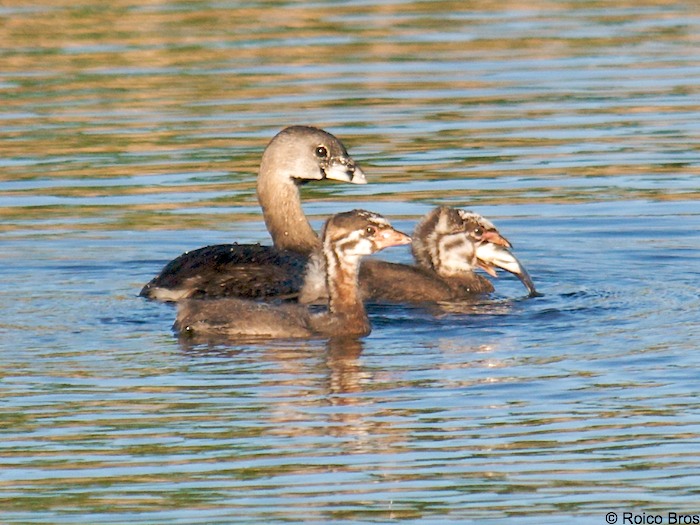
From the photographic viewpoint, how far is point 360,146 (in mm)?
16125

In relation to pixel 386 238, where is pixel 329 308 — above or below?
below

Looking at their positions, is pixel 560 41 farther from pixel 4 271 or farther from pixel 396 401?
pixel 396 401

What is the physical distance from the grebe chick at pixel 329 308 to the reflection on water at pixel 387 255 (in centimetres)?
18

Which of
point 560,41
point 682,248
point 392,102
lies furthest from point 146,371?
point 560,41

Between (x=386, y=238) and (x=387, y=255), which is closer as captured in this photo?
(x=386, y=238)

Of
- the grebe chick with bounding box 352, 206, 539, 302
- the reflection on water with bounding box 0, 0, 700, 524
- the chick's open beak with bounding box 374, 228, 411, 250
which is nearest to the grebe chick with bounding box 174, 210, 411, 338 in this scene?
the chick's open beak with bounding box 374, 228, 411, 250

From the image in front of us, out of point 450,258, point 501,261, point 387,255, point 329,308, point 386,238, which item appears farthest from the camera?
point 387,255

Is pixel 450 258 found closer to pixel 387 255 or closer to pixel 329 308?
pixel 387 255

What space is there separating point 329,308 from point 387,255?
3.11 m

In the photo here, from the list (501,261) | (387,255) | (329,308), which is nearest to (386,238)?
(329,308)

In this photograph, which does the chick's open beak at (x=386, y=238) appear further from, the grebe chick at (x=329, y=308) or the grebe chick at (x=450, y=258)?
the grebe chick at (x=450, y=258)

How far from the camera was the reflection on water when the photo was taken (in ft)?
25.0

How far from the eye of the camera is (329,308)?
35.3ft

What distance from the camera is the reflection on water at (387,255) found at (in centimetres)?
763
